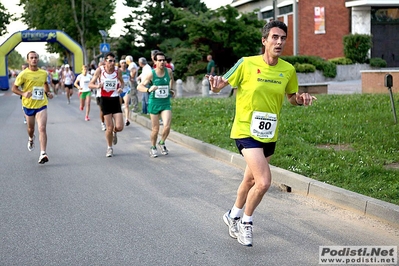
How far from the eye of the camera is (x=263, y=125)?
5.82 metres

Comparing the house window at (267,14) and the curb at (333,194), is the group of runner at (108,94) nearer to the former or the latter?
the curb at (333,194)

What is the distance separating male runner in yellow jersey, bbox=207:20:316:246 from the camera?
227 inches

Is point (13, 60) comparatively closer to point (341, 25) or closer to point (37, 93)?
point (341, 25)

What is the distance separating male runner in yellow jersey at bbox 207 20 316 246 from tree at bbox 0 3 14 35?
62.8m

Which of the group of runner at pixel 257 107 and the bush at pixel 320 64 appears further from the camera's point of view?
the bush at pixel 320 64

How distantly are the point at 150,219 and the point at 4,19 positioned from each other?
6256 cm

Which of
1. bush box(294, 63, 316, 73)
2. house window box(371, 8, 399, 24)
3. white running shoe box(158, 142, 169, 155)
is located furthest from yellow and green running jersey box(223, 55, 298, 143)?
house window box(371, 8, 399, 24)

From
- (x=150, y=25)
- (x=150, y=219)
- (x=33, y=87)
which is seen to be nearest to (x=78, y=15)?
(x=150, y=25)

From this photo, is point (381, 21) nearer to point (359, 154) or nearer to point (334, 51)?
point (334, 51)

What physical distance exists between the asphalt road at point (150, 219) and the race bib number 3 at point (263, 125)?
0.98 metres

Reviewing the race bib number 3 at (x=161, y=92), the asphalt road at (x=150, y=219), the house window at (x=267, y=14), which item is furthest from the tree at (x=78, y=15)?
the asphalt road at (x=150, y=219)

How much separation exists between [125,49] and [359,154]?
3676cm

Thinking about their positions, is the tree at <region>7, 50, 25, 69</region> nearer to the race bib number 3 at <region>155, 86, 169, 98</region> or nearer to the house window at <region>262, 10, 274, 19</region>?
the house window at <region>262, 10, 274, 19</region>

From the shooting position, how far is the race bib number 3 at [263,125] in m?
5.82
